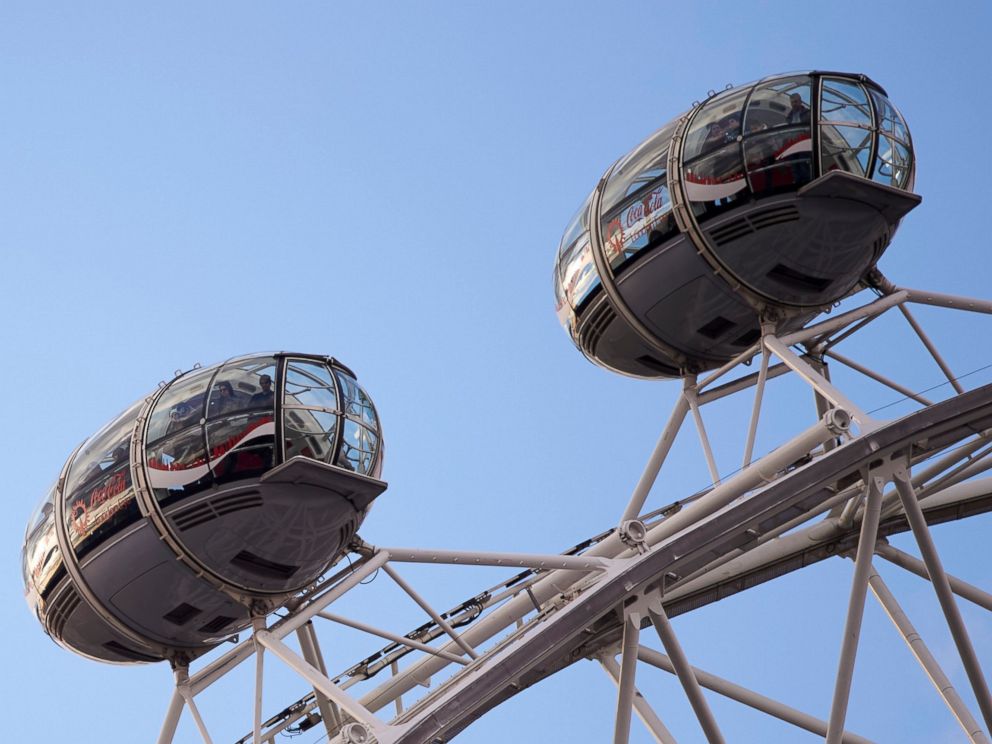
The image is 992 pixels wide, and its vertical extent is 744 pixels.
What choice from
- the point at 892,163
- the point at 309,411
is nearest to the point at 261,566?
the point at 309,411

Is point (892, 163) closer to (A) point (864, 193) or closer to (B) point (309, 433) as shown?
(A) point (864, 193)

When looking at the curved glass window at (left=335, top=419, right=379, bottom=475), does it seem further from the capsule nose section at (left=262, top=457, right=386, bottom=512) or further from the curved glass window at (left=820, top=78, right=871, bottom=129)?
the curved glass window at (left=820, top=78, right=871, bottom=129)

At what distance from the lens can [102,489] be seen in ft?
69.4

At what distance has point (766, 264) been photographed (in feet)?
72.9

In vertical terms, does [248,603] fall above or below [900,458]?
above

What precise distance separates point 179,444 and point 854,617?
8135 millimetres

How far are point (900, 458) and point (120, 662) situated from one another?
10337mm

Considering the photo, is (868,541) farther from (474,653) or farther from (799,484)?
(474,653)

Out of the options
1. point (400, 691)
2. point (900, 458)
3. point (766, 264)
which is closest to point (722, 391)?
point (766, 264)

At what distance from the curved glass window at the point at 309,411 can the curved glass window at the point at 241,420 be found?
0.21 m

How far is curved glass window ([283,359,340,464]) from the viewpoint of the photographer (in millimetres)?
20734

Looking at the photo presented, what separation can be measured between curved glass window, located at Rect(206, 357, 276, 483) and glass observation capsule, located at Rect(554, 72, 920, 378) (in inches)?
194

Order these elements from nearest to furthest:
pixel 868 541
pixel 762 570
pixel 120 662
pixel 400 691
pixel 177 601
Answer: pixel 868 541 < pixel 177 601 < pixel 120 662 < pixel 400 691 < pixel 762 570

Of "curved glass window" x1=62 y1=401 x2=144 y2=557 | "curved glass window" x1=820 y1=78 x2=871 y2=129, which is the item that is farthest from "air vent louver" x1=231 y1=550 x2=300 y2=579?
"curved glass window" x1=820 y1=78 x2=871 y2=129
